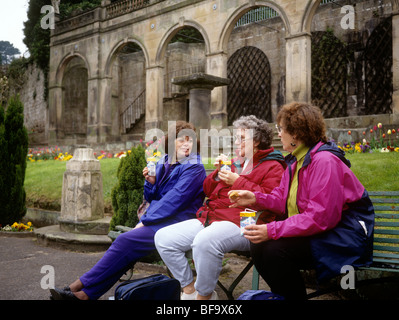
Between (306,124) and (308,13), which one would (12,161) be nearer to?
(306,124)

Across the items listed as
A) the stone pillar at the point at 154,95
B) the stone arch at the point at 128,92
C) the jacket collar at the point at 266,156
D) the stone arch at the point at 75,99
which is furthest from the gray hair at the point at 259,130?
the stone arch at the point at 75,99

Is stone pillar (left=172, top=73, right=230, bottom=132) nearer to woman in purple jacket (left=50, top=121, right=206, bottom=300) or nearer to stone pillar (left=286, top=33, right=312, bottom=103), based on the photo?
stone pillar (left=286, top=33, right=312, bottom=103)

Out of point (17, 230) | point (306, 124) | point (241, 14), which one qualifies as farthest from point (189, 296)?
point (241, 14)

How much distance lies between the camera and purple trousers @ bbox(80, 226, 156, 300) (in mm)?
3029

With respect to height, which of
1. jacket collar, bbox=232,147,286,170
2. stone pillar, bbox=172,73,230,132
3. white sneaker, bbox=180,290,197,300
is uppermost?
stone pillar, bbox=172,73,230,132

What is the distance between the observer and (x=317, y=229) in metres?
2.36

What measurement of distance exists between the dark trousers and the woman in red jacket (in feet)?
1.36

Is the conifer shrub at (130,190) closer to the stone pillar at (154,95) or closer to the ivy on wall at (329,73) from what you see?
the stone pillar at (154,95)

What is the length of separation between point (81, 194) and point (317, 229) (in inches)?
170

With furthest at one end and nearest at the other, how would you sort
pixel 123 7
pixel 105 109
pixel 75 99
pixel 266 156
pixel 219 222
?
pixel 75 99 → pixel 105 109 → pixel 123 7 → pixel 266 156 → pixel 219 222

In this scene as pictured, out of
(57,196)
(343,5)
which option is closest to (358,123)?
(343,5)

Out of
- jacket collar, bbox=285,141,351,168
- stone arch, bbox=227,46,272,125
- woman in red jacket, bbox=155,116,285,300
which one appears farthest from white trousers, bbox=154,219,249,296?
stone arch, bbox=227,46,272,125

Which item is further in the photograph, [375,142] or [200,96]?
[200,96]
